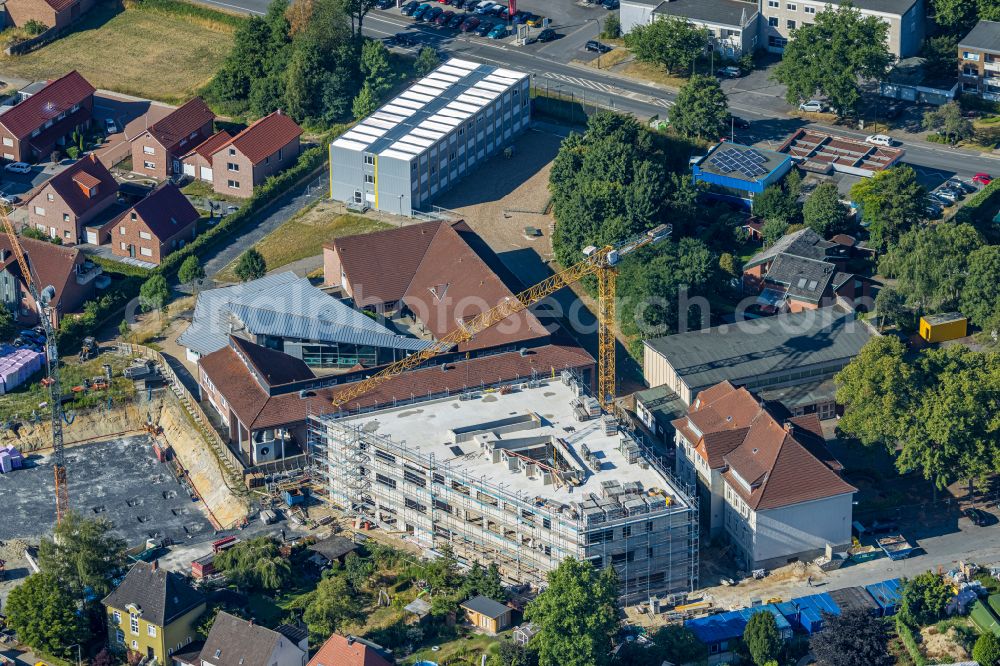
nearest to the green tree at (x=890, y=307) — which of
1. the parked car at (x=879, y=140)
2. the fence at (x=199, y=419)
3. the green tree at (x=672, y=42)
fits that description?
the parked car at (x=879, y=140)

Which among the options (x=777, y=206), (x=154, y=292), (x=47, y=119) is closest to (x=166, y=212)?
(x=154, y=292)

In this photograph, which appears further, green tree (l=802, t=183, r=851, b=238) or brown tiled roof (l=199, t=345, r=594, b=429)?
green tree (l=802, t=183, r=851, b=238)

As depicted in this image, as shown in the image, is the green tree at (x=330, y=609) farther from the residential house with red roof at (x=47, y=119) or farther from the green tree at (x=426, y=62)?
the green tree at (x=426, y=62)

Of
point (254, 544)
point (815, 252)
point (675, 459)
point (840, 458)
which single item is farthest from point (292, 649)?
point (815, 252)

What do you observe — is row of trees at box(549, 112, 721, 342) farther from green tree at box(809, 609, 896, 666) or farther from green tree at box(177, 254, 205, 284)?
green tree at box(809, 609, 896, 666)

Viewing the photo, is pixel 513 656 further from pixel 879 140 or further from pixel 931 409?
pixel 879 140

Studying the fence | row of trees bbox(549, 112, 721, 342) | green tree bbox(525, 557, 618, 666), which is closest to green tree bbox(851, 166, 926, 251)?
row of trees bbox(549, 112, 721, 342)

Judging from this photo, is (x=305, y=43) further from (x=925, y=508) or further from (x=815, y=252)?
(x=925, y=508)
